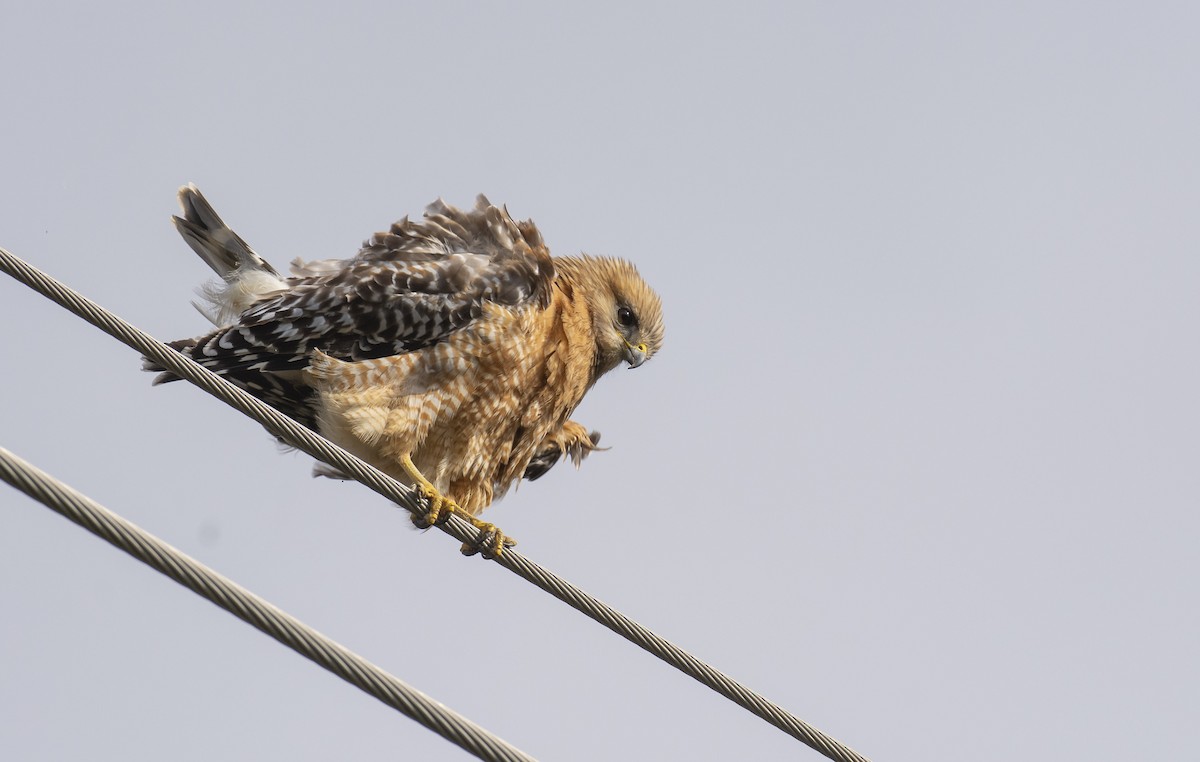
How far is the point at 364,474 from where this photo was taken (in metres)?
4.92

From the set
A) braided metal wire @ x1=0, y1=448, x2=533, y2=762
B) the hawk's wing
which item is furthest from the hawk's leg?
braided metal wire @ x1=0, y1=448, x2=533, y2=762

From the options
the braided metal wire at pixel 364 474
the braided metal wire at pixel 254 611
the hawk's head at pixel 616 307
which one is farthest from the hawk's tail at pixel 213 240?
the braided metal wire at pixel 254 611

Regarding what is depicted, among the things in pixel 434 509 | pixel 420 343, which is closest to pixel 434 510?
pixel 434 509

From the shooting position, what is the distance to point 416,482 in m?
6.97

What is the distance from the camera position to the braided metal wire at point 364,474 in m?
4.15

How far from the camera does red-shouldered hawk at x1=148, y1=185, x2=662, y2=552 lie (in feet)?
23.0

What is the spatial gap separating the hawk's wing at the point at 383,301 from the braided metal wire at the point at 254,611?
3668 millimetres

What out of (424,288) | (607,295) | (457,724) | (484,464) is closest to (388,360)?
(424,288)

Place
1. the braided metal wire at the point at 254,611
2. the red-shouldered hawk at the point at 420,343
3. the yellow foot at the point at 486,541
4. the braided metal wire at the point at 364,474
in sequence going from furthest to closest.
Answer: the red-shouldered hawk at the point at 420,343 → the yellow foot at the point at 486,541 → the braided metal wire at the point at 364,474 → the braided metal wire at the point at 254,611

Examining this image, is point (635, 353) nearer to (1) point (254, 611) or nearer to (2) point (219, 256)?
(2) point (219, 256)

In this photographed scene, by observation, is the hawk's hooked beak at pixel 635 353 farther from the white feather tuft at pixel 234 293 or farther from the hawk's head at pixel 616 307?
the white feather tuft at pixel 234 293

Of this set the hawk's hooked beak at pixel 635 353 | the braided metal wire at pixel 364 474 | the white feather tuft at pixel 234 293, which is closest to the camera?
the braided metal wire at pixel 364 474

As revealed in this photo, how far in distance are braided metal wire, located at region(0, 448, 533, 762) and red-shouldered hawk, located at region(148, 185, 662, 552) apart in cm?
271

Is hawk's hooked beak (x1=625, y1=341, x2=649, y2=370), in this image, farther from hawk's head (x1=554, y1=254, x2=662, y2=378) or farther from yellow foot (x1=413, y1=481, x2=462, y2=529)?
yellow foot (x1=413, y1=481, x2=462, y2=529)
